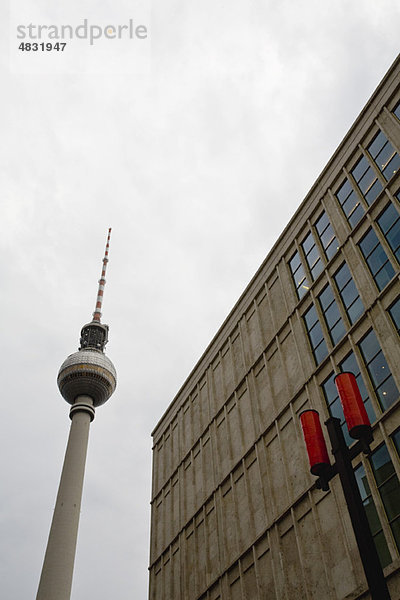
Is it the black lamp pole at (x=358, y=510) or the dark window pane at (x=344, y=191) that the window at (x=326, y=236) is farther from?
the black lamp pole at (x=358, y=510)

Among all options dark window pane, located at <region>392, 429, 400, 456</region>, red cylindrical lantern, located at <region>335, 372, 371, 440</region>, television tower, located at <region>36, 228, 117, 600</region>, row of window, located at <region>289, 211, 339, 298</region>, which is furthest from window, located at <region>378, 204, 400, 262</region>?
television tower, located at <region>36, 228, 117, 600</region>

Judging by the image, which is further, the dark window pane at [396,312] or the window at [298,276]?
the window at [298,276]

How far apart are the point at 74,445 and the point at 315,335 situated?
53057 millimetres

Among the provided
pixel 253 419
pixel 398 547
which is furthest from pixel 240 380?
pixel 398 547

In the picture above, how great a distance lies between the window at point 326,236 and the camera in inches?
987

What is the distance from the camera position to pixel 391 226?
70.8 feet

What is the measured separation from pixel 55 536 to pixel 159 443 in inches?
1204

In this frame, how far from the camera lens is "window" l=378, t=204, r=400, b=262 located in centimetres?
2097

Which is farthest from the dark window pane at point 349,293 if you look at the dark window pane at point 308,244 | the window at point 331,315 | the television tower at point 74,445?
the television tower at point 74,445

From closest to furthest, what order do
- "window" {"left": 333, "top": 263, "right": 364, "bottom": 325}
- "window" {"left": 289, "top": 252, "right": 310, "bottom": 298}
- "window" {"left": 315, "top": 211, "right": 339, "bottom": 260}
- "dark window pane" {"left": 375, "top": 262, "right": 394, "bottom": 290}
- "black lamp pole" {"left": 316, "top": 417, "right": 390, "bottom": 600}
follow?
"black lamp pole" {"left": 316, "top": 417, "right": 390, "bottom": 600}, "dark window pane" {"left": 375, "top": 262, "right": 394, "bottom": 290}, "window" {"left": 333, "top": 263, "right": 364, "bottom": 325}, "window" {"left": 315, "top": 211, "right": 339, "bottom": 260}, "window" {"left": 289, "top": 252, "right": 310, "bottom": 298}

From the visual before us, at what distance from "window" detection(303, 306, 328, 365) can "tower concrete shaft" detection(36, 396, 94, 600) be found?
47.7m

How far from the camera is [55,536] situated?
6044cm

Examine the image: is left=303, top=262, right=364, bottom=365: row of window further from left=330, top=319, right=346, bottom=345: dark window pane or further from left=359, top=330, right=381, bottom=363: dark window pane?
left=359, top=330, right=381, bottom=363: dark window pane

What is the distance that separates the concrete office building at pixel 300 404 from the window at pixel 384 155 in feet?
0.23
